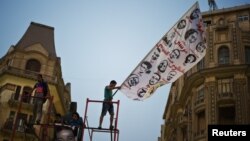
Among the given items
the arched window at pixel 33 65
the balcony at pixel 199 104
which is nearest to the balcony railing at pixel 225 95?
the balcony at pixel 199 104

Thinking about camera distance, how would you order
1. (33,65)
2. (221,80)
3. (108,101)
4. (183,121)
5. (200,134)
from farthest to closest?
(33,65) < (183,121) < (221,80) < (200,134) < (108,101)

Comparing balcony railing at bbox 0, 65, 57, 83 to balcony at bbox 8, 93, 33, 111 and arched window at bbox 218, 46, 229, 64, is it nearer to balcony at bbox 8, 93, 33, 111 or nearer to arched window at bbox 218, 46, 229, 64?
balcony at bbox 8, 93, 33, 111

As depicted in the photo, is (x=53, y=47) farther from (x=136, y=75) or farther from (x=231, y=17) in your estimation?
(x=136, y=75)

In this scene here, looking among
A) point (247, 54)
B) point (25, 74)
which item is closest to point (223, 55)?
point (247, 54)

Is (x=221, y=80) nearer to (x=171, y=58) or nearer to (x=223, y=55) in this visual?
(x=223, y=55)

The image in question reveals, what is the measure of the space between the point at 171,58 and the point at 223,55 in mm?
24467

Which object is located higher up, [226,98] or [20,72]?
[20,72]

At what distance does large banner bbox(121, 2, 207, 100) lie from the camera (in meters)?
12.1

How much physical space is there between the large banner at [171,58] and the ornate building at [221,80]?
20.3 metres

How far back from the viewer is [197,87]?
118 feet

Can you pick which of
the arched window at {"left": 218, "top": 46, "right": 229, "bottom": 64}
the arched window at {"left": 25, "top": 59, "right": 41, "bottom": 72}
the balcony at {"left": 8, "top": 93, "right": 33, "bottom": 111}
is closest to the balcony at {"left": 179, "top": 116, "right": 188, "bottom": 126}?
the arched window at {"left": 218, "top": 46, "right": 229, "bottom": 64}

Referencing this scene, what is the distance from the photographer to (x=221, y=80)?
34.2 meters

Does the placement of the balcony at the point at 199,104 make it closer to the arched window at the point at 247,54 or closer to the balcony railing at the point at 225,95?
the balcony railing at the point at 225,95

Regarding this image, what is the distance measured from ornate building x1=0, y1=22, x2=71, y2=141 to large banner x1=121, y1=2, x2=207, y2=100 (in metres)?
25.3
